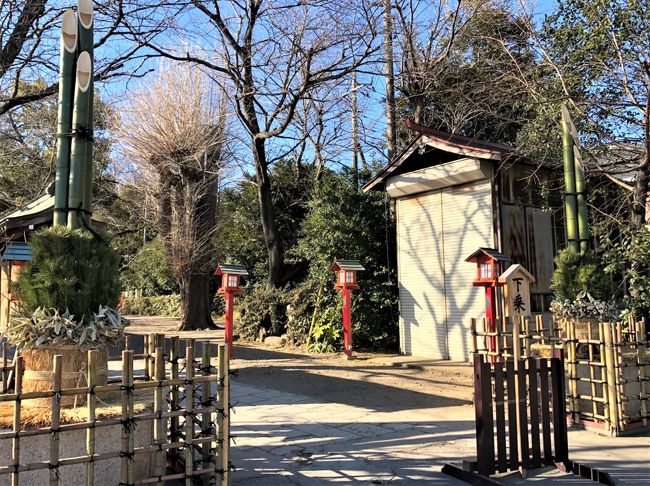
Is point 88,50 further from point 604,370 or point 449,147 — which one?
point 449,147

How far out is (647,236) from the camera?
8305 mm

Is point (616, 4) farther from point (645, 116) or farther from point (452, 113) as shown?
point (452, 113)

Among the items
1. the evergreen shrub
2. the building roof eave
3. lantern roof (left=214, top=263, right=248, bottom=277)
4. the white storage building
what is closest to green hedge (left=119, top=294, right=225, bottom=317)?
lantern roof (left=214, top=263, right=248, bottom=277)

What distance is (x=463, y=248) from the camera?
1227 cm

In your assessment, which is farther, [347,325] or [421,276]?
[421,276]

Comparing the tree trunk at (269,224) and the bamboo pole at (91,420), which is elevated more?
the tree trunk at (269,224)

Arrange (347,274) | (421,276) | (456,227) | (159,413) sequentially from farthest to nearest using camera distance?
1. (421,276)
2. (347,274)
3. (456,227)
4. (159,413)

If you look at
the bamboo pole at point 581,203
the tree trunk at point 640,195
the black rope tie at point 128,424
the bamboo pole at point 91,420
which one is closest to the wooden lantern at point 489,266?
the bamboo pole at point 581,203

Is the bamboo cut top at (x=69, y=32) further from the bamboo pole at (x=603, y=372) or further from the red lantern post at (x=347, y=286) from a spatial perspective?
the red lantern post at (x=347, y=286)

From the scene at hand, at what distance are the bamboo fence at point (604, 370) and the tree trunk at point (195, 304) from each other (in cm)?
1506

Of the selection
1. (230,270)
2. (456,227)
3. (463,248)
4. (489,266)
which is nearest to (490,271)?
(489,266)

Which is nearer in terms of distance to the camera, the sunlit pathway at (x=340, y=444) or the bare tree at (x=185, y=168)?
the sunlit pathway at (x=340, y=444)

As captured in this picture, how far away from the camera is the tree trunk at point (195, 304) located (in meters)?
20.4

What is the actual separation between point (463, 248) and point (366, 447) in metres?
7.48
